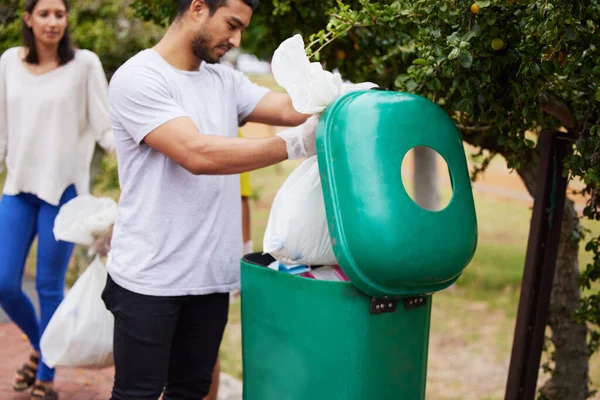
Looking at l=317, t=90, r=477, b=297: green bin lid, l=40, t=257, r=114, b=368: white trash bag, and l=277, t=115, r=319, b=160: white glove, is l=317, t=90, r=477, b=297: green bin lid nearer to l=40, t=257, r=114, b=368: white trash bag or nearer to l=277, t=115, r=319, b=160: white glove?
l=277, t=115, r=319, b=160: white glove

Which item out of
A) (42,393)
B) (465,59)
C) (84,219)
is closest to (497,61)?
(465,59)

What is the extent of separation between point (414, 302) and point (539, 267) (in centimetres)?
82

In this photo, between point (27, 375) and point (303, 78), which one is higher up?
point (303, 78)

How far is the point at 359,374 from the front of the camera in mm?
2252

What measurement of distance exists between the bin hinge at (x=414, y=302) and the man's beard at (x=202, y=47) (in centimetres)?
95

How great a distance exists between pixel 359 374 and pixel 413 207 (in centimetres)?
49

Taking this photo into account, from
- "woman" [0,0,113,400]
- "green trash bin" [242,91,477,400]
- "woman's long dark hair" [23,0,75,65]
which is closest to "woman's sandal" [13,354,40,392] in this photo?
"woman" [0,0,113,400]

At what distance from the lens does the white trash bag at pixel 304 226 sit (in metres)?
2.29

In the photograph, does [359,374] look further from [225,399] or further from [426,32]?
[225,399]

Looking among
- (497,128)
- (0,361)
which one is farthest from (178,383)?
(0,361)

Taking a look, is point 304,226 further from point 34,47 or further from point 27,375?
point 27,375

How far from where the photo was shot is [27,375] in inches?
153

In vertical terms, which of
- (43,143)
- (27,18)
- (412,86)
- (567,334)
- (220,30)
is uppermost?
(27,18)

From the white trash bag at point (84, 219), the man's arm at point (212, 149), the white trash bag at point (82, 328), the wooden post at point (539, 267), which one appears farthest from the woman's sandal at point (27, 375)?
the wooden post at point (539, 267)
